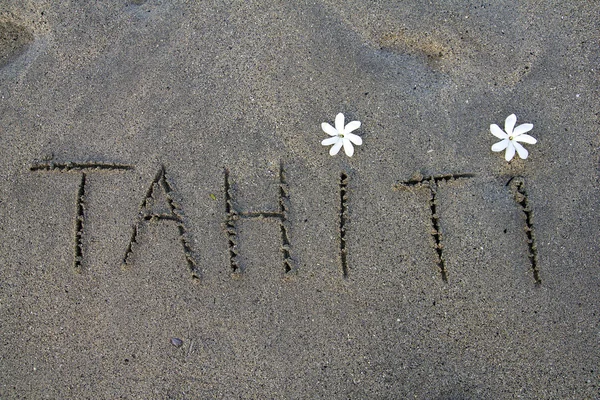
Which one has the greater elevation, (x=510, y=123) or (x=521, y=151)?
(x=510, y=123)

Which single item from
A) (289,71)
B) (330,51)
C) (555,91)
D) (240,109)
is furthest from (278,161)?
(555,91)

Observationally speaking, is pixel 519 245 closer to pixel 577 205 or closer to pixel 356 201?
pixel 577 205

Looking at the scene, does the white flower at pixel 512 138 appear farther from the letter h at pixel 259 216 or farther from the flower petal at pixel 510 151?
the letter h at pixel 259 216

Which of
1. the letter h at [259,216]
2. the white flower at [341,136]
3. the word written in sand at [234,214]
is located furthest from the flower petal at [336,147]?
the letter h at [259,216]

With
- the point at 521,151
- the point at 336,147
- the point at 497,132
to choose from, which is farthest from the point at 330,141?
the point at 521,151

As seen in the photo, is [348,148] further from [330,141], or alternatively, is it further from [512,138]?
[512,138]

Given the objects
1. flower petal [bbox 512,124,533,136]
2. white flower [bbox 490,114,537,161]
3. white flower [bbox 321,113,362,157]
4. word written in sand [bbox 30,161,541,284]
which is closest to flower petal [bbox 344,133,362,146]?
white flower [bbox 321,113,362,157]

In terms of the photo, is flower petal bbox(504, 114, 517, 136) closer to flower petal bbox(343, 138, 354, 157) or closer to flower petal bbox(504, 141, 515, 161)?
flower petal bbox(504, 141, 515, 161)
